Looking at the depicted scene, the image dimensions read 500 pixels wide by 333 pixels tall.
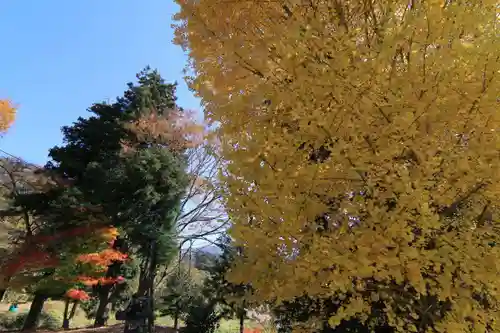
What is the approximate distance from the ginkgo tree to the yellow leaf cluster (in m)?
20.5

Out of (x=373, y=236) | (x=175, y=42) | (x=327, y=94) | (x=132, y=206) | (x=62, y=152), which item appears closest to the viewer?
(x=373, y=236)

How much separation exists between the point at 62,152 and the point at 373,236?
17075 millimetres

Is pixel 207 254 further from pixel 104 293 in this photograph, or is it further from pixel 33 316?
pixel 33 316

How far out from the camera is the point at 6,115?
17.9 meters

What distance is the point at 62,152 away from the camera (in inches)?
615

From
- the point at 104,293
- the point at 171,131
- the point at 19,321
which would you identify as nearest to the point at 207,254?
the point at 171,131

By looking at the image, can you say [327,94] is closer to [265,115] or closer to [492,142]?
[265,115]

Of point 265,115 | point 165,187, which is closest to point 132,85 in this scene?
point 165,187

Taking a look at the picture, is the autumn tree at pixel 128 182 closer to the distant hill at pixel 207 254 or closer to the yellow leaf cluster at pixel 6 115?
the distant hill at pixel 207 254

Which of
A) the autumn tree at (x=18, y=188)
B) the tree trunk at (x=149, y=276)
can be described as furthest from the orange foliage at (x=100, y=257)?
the autumn tree at (x=18, y=188)

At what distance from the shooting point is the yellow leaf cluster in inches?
695

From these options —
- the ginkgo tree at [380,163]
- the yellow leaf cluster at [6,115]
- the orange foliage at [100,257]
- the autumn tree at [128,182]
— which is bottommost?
the ginkgo tree at [380,163]

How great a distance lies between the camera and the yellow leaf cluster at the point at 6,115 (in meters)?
17.6

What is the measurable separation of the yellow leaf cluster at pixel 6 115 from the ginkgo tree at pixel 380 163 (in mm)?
20539
